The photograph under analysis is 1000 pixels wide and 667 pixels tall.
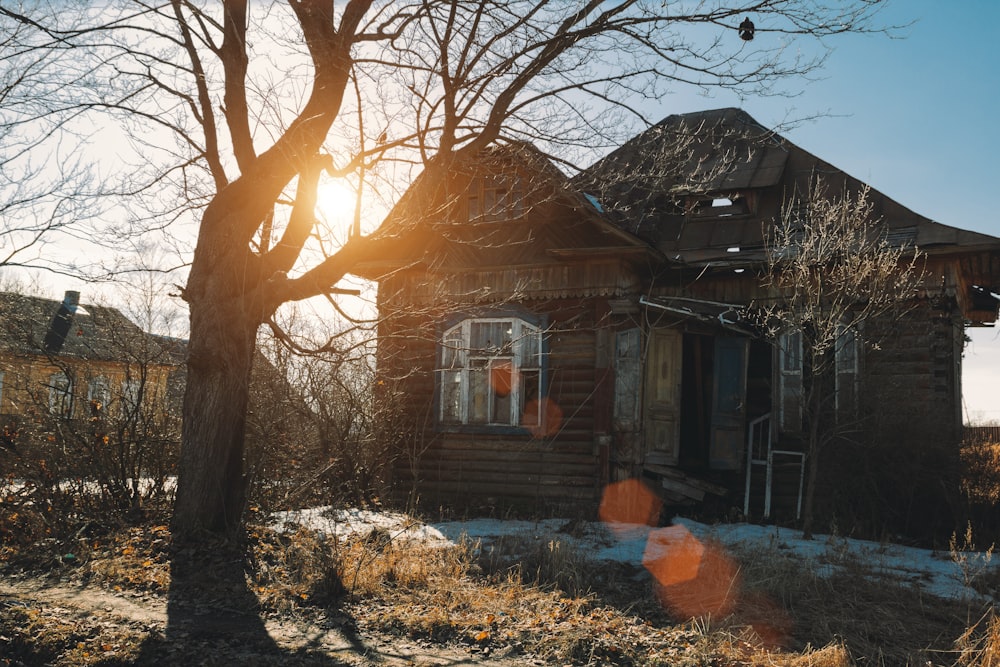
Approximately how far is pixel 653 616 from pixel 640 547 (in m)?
2.93

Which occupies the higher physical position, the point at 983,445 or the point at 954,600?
the point at 983,445

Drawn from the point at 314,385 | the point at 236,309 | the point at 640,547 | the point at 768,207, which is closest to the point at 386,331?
the point at 314,385

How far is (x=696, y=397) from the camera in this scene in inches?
540

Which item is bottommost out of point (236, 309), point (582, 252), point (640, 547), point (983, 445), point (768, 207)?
point (640, 547)

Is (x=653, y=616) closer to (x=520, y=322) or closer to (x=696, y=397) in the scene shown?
(x=520, y=322)

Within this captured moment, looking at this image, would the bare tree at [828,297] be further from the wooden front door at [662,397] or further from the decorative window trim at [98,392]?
the decorative window trim at [98,392]

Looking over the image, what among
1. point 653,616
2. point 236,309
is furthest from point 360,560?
point 236,309

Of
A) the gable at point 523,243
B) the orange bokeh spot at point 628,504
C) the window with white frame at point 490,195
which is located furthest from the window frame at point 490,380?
the window with white frame at point 490,195

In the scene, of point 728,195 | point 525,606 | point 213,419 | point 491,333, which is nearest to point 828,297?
point 728,195

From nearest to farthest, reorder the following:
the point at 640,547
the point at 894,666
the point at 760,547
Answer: the point at 894,666 → the point at 760,547 → the point at 640,547

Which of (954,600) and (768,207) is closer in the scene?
(954,600)

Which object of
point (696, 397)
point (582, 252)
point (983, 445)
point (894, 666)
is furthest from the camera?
point (696, 397)

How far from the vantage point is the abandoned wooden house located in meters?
10.8

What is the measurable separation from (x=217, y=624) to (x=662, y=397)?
7505mm
